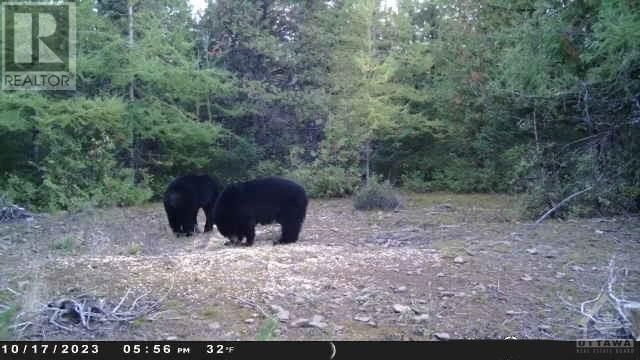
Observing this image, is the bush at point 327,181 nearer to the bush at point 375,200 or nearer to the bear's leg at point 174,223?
the bush at point 375,200

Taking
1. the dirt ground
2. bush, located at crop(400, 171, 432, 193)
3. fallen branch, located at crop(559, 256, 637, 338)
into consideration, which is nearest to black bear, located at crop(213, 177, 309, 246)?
the dirt ground

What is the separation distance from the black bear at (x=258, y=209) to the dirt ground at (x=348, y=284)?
359 mm

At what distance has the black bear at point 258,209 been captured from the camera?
8.88 metres

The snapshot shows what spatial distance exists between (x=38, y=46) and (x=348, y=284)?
36.5ft

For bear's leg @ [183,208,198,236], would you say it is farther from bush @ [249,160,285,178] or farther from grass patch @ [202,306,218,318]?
bush @ [249,160,285,178]

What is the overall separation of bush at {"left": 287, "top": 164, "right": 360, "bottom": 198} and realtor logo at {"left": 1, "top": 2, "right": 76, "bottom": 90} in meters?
5.97

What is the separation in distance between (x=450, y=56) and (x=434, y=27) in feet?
10.8

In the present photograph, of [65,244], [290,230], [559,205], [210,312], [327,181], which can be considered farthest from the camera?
[327,181]

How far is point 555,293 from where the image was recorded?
581 cm

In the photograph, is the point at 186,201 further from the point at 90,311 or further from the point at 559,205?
the point at 559,205

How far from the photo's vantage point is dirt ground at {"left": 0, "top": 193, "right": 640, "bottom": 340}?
497 cm

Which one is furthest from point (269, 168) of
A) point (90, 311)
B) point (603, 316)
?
point (603, 316)

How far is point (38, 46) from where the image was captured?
14227mm

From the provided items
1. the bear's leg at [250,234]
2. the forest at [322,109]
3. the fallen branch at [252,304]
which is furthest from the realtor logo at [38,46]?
the fallen branch at [252,304]
